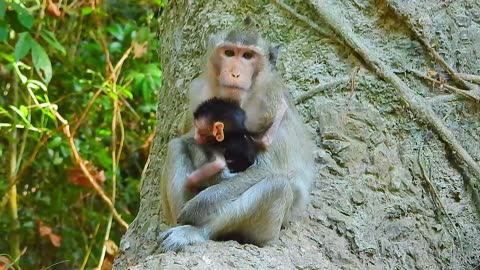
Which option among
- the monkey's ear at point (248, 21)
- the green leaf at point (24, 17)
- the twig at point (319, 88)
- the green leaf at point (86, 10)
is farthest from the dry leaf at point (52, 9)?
the twig at point (319, 88)

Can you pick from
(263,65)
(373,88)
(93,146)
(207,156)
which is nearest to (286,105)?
(263,65)

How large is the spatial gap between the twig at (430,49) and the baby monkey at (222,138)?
4.68ft

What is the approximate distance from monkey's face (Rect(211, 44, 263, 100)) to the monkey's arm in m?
0.19

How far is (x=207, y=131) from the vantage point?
3.94 metres

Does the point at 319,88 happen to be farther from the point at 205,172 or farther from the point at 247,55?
the point at 205,172

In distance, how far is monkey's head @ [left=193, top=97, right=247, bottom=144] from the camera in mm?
3885

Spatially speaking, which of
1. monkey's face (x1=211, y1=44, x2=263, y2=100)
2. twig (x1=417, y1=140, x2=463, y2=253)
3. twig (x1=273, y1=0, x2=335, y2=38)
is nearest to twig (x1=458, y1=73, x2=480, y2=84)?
twig (x1=417, y1=140, x2=463, y2=253)

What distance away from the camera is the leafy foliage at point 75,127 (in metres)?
7.03

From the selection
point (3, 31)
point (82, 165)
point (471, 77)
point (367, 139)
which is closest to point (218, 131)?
point (367, 139)

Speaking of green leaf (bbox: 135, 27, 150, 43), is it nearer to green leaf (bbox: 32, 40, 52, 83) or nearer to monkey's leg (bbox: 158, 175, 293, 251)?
green leaf (bbox: 32, 40, 52, 83)

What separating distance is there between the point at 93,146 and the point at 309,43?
2.96 metres

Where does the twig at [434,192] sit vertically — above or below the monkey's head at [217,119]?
below

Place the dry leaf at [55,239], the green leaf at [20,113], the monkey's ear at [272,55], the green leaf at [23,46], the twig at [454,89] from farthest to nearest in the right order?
1. the dry leaf at [55,239]
2. the green leaf at [20,113]
3. the green leaf at [23,46]
4. the twig at [454,89]
5. the monkey's ear at [272,55]

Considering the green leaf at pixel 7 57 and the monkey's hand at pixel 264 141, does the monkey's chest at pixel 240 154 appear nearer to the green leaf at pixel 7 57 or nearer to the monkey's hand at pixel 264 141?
the monkey's hand at pixel 264 141
